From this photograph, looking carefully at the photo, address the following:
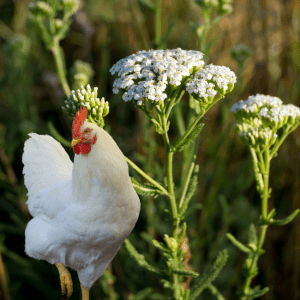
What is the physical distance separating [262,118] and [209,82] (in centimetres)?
23

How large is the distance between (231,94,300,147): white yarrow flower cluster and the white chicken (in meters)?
0.38

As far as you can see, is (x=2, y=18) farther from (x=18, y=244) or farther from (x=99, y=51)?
(x=18, y=244)

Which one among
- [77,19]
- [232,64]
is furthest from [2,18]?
[232,64]

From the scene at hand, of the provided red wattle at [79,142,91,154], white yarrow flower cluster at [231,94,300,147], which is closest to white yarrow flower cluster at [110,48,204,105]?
red wattle at [79,142,91,154]

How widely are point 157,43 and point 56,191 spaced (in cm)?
65

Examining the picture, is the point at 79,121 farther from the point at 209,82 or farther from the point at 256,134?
the point at 256,134

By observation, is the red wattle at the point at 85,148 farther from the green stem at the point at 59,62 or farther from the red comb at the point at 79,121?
the green stem at the point at 59,62

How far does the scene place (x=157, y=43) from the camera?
1018 millimetres

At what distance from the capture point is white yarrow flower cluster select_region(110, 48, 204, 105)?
0.57m

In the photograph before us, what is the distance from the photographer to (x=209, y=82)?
621 millimetres

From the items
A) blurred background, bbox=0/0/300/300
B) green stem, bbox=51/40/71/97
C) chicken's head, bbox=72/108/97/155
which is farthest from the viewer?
blurred background, bbox=0/0/300/300

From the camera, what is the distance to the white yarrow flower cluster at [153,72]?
57cm

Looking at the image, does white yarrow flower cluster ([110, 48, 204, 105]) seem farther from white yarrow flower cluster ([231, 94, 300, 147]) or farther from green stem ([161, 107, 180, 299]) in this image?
white yarrow flower cluster ([231, 94, 300, 147])

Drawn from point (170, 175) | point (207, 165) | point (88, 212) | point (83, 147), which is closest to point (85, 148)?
point (83, 147)
